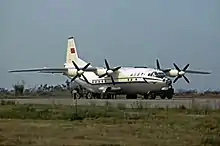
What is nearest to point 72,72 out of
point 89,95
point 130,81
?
point 89,95

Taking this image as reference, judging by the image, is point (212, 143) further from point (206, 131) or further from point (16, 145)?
point (16, 145)

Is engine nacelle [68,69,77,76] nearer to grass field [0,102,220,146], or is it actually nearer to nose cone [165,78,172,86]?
nose cone [165,78,172,86]

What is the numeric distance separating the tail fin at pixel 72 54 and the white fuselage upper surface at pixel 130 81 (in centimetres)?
561

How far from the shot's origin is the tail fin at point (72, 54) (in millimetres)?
66675

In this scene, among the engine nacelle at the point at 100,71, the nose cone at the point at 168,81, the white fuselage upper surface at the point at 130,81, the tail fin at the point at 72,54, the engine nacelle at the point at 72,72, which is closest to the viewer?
the nose cone at the point at 168,81

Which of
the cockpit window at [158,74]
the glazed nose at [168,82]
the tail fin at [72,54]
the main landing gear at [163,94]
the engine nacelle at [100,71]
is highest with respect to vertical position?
the tail fin at [72,54]

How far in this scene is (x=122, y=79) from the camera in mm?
56094

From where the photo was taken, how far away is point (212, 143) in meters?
13.9

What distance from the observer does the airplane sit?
174 ft

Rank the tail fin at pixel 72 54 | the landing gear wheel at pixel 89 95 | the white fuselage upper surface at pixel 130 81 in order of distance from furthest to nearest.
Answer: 1. the tail fin at pixel 72 54
2. the landing gear wheel at pixel 89 95
3. the white fuselage upper surface at pixel 130 81

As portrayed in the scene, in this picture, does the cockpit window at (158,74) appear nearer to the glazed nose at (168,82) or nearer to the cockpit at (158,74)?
the cockpit at (158,74)

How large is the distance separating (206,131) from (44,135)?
541 centimetres

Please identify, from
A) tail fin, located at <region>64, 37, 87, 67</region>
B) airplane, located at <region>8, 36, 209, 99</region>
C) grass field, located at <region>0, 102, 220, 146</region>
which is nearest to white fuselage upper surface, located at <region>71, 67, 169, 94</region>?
airplane, located at <region>8, 36, 209, 99</region>

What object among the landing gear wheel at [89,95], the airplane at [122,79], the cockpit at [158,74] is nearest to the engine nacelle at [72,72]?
the airplane at [122,79]
